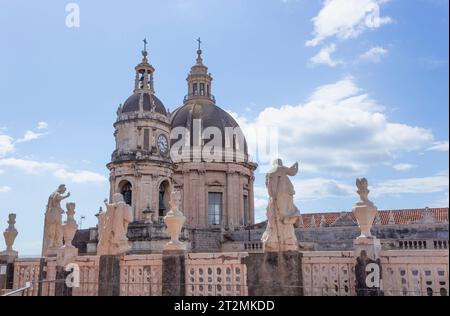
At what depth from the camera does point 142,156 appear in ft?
99.5

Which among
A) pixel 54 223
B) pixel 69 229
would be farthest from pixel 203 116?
pixel 69 229

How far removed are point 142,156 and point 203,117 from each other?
1233 cm

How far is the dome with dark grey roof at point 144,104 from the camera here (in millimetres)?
31562

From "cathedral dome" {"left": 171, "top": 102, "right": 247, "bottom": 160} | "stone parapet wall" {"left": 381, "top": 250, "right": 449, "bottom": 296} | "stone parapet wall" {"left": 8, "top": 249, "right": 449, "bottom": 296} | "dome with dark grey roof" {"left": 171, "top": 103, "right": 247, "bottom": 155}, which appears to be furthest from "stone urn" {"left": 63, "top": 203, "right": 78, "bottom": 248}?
"dome with dark grey roof" {"left": 171, "top": 103, "right": 247, "bottom": 155}

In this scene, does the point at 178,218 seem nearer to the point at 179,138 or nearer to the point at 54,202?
the point at 54,202

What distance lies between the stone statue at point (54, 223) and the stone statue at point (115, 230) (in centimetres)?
313

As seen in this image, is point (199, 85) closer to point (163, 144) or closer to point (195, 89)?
point (195, 89)

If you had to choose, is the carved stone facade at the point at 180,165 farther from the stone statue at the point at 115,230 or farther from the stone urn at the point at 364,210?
the stone urn at the point at 364,210

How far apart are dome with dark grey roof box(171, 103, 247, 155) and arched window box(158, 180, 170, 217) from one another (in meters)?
8.76

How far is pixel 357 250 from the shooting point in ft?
31.9

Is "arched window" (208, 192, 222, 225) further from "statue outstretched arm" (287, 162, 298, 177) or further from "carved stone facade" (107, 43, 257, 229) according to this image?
"statue outstretched arm" (287, 162, 298, 177)

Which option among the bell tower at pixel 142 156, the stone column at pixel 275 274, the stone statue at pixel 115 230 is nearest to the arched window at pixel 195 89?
the bell tower at pixel 142 156

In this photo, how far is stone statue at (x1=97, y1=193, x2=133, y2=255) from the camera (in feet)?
41.1

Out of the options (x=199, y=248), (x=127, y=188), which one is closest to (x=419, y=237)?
(x=199, y=248)
